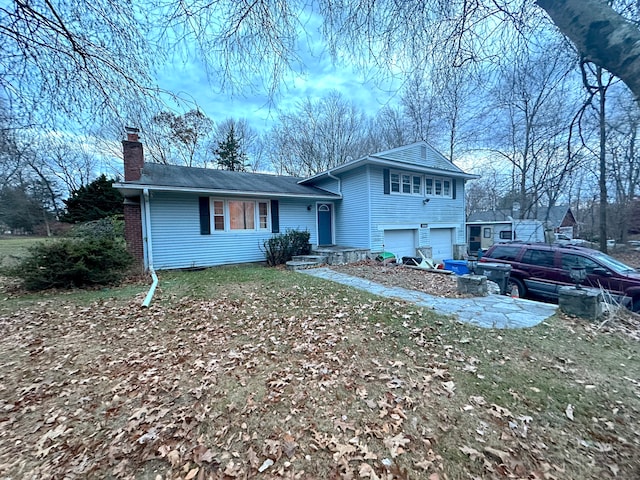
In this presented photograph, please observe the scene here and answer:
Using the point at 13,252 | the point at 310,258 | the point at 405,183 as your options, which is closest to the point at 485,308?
the point at 310,258

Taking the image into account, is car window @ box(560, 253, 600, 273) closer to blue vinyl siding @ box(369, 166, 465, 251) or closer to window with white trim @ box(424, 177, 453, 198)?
blue vinyl siding @ box(369, 166, 465, 251)

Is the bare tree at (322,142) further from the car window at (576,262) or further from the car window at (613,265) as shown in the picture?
the car window at (613,265)

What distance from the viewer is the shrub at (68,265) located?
6461mm

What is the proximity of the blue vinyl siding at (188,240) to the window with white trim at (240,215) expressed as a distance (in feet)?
0.83

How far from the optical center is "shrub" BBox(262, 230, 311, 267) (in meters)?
10.9

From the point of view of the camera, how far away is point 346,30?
3053 mm

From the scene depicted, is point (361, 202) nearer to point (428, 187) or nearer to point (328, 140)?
point (428, 187)

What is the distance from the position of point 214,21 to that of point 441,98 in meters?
2.86

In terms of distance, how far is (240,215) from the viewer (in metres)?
10.9

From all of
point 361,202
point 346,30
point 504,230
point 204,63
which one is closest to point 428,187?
point 361,202

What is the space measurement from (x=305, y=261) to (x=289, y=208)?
9.16 ft

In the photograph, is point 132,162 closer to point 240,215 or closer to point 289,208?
point 240,215

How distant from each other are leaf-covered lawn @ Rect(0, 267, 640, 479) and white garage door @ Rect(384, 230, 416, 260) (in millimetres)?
8301

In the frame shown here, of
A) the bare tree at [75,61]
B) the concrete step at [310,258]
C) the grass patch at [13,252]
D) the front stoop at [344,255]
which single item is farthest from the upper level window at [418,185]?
the grass patch at [13,252]
